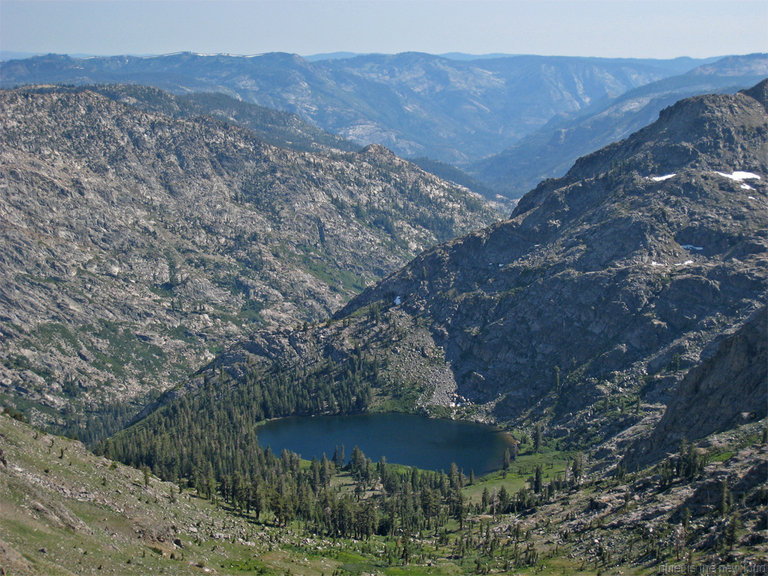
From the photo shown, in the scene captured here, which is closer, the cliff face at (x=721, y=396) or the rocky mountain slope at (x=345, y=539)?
the rocky mountain slope at (x=345, y=539)

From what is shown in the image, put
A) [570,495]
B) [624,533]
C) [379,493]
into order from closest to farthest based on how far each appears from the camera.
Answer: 1. [624,533]
2. [570,495]
3. [379,493]

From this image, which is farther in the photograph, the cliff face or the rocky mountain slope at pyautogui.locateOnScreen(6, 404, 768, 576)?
the cliff face

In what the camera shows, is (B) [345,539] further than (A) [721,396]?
No

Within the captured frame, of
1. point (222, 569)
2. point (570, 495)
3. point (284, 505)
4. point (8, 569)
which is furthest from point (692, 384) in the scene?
point (8, 569)

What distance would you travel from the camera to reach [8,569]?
243ft

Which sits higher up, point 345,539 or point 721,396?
point 721,396

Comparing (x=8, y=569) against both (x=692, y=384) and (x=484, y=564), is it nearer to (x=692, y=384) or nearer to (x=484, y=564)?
(x=484, y=564)

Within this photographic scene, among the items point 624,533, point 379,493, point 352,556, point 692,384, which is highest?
point 692,384

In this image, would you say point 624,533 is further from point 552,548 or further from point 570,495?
point 570,495

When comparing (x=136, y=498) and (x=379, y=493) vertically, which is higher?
(x=136, y=498)

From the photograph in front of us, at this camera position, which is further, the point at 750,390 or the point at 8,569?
the point at 750,390

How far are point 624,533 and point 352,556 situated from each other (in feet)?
155

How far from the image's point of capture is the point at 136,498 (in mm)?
120812

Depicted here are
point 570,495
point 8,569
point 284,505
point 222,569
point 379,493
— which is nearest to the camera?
point 8,569
